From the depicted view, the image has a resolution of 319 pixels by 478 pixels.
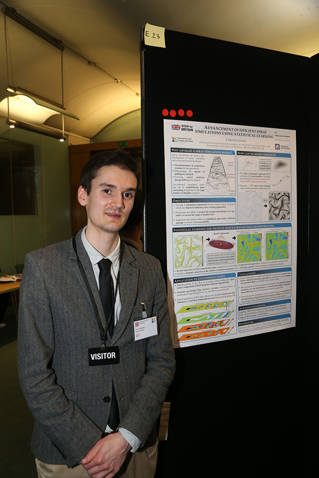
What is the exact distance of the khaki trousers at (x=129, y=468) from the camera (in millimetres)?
1236

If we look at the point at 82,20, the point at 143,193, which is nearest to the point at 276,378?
the point at 143,193

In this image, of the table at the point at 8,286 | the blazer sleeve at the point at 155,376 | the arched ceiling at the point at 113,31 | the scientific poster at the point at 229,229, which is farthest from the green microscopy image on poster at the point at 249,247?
the table at the point at 8,286

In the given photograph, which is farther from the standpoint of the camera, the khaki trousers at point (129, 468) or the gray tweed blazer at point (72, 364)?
the khaki trousers at point (129, 468)

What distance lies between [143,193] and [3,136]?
488 cm

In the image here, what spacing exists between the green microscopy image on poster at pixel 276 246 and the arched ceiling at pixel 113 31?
3.11 meters

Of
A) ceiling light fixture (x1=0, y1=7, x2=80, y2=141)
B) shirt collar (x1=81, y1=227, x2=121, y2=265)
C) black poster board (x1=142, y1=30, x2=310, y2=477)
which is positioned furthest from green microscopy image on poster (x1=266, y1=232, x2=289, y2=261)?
ceiling light fixture (x1=0, y1=7, x2=80, y2=141)

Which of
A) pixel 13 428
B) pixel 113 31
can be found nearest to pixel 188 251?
pixel 13 428

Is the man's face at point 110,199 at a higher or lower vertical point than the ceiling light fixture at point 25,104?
lower

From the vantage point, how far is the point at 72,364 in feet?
3.97

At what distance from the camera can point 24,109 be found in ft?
17.4

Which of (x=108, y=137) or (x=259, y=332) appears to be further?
(x=108, y=137)

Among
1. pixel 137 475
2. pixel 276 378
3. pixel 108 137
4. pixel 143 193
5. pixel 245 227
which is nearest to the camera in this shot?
pixel 137 475

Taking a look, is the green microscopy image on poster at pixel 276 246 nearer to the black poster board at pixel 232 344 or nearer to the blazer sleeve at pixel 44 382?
the black poster board at pixel 232 344

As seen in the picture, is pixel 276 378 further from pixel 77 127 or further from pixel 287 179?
pixel 77 127
